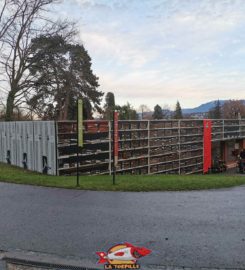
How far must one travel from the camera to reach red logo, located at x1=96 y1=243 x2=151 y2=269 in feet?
12.0

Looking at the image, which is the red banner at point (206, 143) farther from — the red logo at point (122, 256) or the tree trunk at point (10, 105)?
the red logo at point (122, 256)

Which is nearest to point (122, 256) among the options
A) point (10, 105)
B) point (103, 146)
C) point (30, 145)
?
point (103, 146)

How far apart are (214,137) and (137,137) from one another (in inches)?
483

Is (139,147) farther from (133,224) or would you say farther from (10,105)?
(10,105)

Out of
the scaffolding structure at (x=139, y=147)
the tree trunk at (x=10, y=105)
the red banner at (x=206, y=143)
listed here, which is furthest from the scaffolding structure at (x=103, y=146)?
the tree trunk at (x=10, y=105)

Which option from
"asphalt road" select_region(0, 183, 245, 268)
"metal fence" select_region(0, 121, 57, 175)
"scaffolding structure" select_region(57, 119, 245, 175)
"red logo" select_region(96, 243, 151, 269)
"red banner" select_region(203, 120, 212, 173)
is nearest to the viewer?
"red logo" select_region(96, 243, 151, 269)

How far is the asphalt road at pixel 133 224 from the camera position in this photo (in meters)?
4.03

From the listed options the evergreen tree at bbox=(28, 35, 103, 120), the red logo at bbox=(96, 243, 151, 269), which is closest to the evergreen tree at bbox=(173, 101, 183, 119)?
the evergreen tree at bbox=(28, 35, 103, 120)

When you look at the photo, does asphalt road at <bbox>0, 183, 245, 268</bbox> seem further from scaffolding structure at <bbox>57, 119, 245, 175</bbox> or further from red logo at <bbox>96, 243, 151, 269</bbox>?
scaffolding structure at <bbox>57, 119, 245, 175</bbox>

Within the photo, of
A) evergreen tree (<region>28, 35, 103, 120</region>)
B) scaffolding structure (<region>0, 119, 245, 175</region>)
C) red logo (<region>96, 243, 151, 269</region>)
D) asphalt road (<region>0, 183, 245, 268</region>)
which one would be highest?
evergreen tree (<region>28, 35, 103, 120</region>)

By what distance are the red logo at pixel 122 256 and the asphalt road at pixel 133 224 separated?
0.11 meters

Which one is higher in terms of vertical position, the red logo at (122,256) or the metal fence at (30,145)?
the metal fence at (30,145)

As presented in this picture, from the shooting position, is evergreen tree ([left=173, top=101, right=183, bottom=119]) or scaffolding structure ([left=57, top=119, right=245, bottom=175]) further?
evergreen tree ([left=173, top=101, right=183, bottom=119])

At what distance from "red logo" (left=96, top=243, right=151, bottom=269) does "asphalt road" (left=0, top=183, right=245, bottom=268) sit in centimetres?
11
